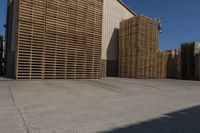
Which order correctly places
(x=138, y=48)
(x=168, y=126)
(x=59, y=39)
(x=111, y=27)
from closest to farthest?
1. (x=168, y=126)
2. (x=59, y=39)
3. (x=138, y=48)
4. (x=111, y=27)

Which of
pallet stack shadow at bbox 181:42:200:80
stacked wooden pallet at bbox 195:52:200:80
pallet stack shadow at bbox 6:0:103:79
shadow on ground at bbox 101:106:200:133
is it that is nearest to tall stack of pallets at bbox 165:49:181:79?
pallet stack shadow at bbox 181:42:200:80

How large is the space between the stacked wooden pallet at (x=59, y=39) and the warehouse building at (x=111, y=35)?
3.78 m

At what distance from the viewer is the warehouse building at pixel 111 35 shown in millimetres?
19594

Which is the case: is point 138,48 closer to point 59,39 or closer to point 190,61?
point 190,61

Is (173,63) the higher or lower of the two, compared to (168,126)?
higher

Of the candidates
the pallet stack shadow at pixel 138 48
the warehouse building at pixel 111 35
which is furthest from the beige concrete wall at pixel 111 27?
the pallet stack shadow at pixel 138 48

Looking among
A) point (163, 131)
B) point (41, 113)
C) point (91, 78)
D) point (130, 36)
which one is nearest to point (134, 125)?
point (163, 131)

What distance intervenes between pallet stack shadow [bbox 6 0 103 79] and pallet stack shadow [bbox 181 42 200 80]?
1151cm

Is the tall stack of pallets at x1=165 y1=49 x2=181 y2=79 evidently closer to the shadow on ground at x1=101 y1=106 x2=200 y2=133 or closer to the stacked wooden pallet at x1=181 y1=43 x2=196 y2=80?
the stacked wooden pallet at x1=181 y1=43 x2=196 y2=80

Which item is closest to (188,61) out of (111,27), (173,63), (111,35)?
(173,63)

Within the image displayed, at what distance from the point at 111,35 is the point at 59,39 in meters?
7.61

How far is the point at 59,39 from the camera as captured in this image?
44.8 feet

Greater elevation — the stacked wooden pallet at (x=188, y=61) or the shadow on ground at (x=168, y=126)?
the stacked wooden pallet at (x=188, y=61)

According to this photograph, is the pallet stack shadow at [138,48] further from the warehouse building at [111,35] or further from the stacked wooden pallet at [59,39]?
the stacked wooden pallet at [59,39]
